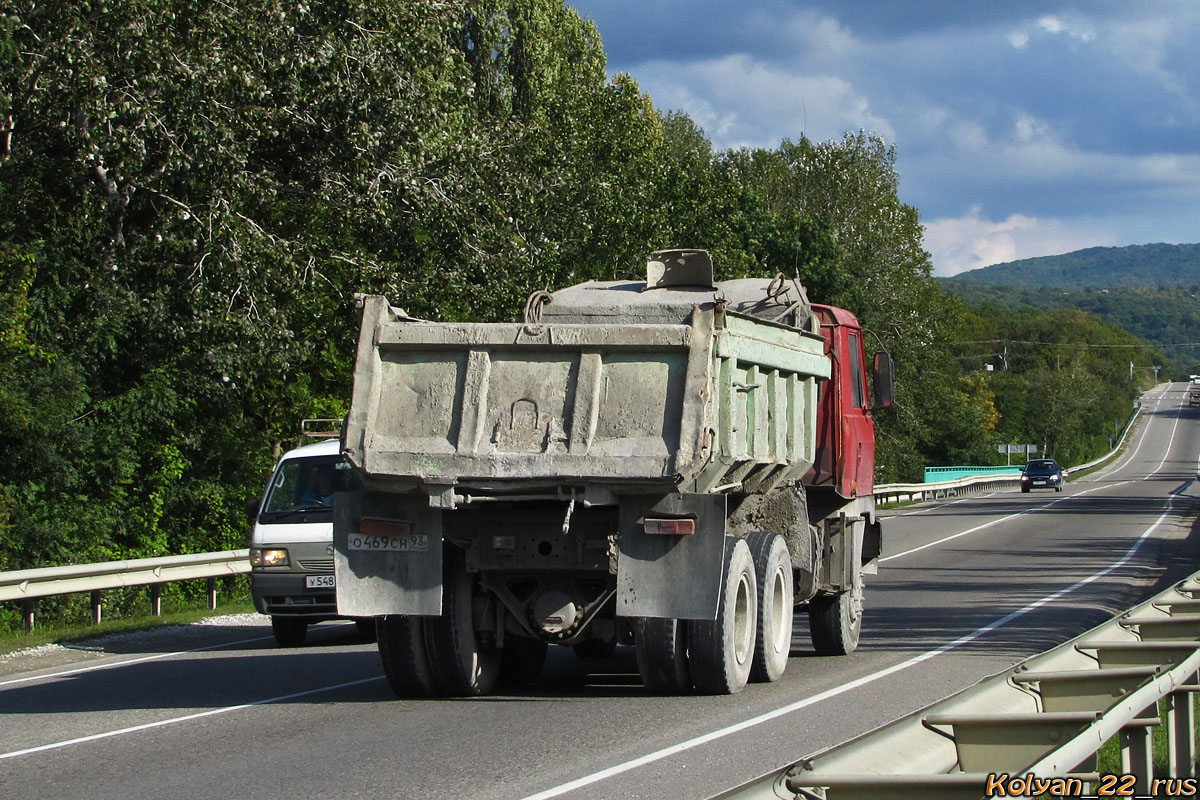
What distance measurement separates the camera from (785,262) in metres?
56.2

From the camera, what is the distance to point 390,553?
10039mm

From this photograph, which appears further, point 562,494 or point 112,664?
point 112,664

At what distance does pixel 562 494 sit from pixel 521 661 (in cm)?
244

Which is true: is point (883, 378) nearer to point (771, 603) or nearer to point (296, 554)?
point (771, 603)

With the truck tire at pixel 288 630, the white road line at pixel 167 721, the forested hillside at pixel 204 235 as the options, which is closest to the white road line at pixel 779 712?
the white road line at pixel 167 721

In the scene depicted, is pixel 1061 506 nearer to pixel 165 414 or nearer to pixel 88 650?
pixel 165 414

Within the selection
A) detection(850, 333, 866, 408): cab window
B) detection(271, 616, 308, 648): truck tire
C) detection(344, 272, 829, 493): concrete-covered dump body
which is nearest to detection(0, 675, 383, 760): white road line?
detection(344, 272, 829, 493): concrete-covered dump body

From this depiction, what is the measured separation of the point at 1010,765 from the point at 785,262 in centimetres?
5179

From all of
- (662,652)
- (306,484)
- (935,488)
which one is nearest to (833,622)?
(662,652)

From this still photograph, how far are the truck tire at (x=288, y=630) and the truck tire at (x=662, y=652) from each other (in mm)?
5915

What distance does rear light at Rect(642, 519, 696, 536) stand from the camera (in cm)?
961

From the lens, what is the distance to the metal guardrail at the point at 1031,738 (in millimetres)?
4121

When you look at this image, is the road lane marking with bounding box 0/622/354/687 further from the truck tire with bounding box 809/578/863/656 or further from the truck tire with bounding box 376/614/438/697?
the truck tire with bounding box 809/578/863/656

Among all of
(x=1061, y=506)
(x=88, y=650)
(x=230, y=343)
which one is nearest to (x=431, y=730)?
(x=88, y=650)
